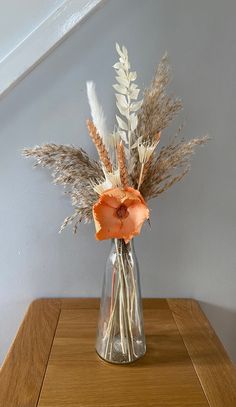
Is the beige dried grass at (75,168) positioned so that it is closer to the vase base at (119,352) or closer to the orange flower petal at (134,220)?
the orange flower petal at (134,220)

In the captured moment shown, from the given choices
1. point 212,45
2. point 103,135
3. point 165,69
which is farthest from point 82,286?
point 212,45

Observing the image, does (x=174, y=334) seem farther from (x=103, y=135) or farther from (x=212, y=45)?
(x=212, y=45)

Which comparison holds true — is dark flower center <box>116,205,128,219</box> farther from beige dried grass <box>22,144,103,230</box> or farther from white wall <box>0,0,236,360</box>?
white wall <box>0,0,236,360</box>

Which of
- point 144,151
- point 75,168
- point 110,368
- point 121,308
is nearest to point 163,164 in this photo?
point 144,151

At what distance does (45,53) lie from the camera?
0.83m

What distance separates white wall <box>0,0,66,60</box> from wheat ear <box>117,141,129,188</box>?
0.46 meters

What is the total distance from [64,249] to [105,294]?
0.26m

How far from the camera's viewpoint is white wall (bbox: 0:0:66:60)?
32.9 inches

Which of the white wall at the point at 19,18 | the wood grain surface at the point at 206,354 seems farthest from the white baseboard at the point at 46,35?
the wood grain surface at the point at 206,354

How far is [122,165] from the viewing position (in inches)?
24.1

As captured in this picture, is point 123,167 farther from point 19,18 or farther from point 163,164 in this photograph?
point 19,18

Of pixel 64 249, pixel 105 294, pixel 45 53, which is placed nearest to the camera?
pixel 105 294

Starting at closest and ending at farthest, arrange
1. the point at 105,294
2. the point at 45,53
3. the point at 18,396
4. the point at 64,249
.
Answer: the point at 18,396
the point at 105,294
the point at 45,53
the point at 64,249

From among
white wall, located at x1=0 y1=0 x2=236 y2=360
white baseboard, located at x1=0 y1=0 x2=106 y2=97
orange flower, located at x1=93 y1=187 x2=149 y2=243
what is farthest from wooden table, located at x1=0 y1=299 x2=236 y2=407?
white baseboard, located at x1=0 y1=0 x2=106 y2=97
